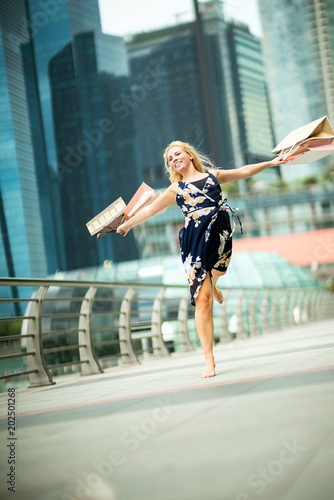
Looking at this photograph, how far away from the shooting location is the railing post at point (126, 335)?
24.5 ft

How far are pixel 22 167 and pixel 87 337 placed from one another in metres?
147

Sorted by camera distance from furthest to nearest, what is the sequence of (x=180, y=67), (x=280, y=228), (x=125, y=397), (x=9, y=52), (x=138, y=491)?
(x=180, y=67) → (x=9, y=52) → (x=280, y=228) → (x=125, y=397) → (x=138, y=491)

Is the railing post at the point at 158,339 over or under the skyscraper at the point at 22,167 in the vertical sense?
under

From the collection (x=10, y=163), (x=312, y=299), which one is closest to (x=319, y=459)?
(x=312, y=299)

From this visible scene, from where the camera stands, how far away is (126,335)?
300 inches

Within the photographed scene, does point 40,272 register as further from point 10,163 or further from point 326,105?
point 326,105

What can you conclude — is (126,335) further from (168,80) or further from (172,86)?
(172,86)

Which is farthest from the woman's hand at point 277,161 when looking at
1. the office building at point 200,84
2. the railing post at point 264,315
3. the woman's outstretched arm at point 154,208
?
the office building at point 200,84

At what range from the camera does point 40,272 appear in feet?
434

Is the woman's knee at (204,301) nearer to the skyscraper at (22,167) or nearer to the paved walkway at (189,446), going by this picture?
the paved walkway at (189,446)

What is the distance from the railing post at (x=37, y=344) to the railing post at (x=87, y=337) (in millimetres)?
814

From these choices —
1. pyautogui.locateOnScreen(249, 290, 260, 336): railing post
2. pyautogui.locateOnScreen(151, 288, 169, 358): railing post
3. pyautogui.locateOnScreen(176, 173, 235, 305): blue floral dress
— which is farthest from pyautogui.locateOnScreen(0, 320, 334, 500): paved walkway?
pyautogui.locateOnScreen(249, 290, 260, 336): railing post

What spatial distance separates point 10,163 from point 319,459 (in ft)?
472

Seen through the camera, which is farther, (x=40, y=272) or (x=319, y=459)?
(x=40, y=272)
